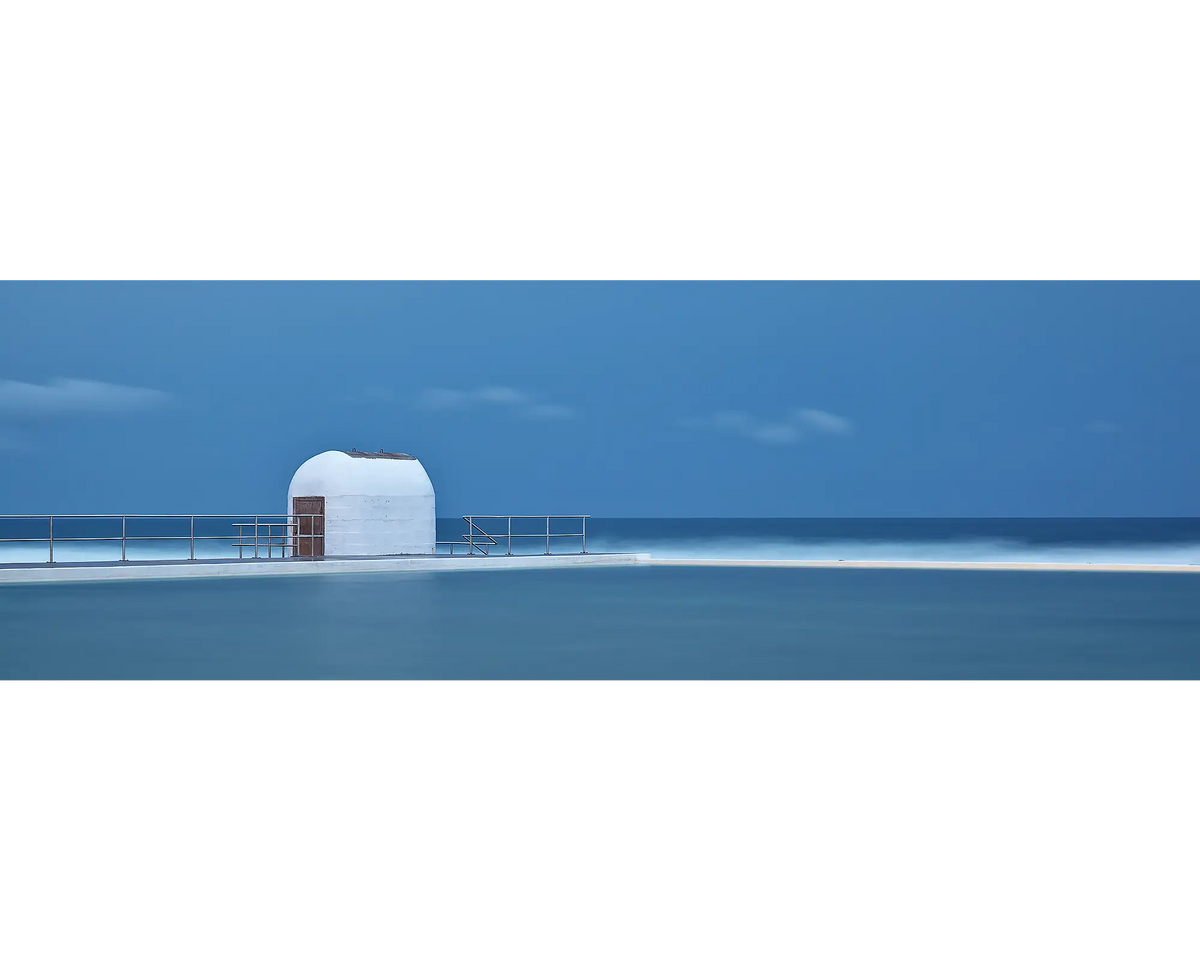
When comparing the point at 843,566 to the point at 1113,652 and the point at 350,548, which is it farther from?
the point at 1113,652

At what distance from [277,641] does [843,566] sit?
1568cm

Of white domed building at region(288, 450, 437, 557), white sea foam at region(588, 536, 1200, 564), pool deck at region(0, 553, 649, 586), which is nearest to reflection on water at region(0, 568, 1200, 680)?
pool deck at region(0, 553, 649, 586)

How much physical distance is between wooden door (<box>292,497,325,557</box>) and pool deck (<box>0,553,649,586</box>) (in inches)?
19.1

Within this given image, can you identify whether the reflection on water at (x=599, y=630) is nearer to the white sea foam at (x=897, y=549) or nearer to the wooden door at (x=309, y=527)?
the wooden door at (x=309, y=527)

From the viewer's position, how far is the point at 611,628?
12172 mm

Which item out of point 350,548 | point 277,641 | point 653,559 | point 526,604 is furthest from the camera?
point 653,559

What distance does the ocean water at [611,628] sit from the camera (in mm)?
9078

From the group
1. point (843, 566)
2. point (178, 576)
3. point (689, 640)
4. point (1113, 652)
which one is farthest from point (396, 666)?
point (843, 566)

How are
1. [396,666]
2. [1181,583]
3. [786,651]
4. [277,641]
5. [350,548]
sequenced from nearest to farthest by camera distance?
[396,666]
[786,651]
[277,641]
[1181,583]
[350,548]

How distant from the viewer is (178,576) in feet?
66.4

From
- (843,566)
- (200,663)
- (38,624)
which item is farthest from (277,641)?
(843,566)

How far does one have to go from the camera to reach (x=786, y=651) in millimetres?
10203

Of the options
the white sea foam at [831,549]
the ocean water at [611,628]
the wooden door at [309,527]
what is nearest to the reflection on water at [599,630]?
the ocean water at [611,628]

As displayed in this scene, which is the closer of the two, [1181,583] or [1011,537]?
[1181,583]
